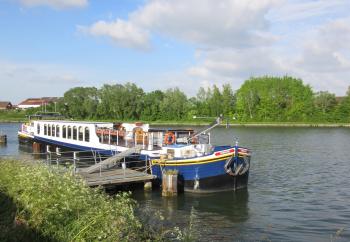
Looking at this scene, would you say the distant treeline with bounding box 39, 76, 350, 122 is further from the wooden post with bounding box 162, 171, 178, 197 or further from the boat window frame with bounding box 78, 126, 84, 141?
the wooden post with bounding box 162, 171, 178, 197

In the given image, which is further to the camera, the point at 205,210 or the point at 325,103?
the point at 325,103

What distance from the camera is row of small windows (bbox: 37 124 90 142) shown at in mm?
34281

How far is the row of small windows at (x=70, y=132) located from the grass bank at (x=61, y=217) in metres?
23.0

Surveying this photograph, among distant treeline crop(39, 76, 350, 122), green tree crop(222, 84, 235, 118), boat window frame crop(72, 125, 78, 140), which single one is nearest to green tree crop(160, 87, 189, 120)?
distant treeline crop(39, 76, 350, 122)

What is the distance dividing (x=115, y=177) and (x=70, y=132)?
16.4 metres

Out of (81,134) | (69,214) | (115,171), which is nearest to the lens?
(69,214)

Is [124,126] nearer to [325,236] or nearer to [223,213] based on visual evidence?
[223,213]

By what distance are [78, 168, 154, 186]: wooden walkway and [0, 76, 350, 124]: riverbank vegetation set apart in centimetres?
9015

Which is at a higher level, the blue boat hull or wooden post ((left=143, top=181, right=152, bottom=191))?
the blue boat hull

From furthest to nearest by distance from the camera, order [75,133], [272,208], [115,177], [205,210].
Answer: [75,133] < [115,177] < [272,208] < [205,210]

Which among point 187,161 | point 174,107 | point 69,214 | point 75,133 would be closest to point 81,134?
point 75,133

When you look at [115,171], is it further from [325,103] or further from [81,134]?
[325,103]

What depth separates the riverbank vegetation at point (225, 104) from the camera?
114m

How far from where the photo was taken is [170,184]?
2144 cm
